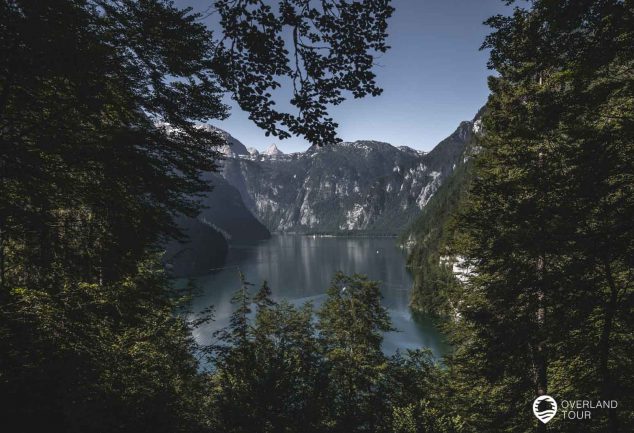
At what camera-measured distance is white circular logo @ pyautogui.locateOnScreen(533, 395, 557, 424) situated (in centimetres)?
1091

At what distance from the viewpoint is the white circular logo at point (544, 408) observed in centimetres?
1091

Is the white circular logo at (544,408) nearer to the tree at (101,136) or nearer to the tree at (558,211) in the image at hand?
the tree at (558,211)

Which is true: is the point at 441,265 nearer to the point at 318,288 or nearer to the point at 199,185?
the point at 318,288

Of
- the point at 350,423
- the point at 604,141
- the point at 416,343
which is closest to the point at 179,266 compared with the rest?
the point at 416,343

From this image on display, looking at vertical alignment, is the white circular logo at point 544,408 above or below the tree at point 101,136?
below

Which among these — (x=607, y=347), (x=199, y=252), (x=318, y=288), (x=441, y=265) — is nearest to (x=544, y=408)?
(x=607, y=347)

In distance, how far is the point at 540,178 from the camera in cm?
943

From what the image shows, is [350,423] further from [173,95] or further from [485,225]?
[173,95]

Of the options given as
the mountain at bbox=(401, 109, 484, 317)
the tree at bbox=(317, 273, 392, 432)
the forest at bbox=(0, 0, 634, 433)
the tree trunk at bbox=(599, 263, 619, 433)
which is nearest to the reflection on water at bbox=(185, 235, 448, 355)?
the tree at bbox=(317, 273, 392, 432)

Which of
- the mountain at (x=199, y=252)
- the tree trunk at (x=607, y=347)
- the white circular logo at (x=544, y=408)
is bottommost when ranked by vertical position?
the mountain at (x=199, y=252)

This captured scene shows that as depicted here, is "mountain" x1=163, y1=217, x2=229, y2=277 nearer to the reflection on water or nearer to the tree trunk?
the reflection on water

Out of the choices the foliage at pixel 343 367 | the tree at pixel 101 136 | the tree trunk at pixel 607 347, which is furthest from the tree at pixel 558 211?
the foliage at pixel 343 367

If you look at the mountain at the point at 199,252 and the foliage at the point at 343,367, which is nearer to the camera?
the foliage at the point at 343,367

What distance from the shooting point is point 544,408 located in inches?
438
